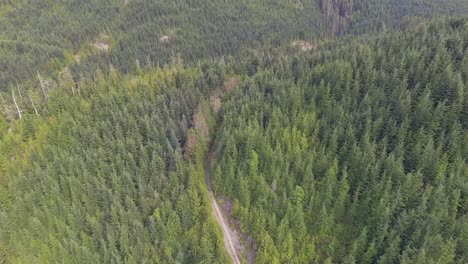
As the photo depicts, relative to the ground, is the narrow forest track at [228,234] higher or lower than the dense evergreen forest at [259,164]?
lower

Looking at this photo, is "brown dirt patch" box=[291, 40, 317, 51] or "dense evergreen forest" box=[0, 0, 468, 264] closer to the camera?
"dense evergreen forest" box=[0, 0, 468, 264]

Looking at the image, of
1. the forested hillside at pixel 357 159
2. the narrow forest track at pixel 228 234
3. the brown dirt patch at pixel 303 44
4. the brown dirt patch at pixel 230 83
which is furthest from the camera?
the brown dirt patch at pixel 303 44

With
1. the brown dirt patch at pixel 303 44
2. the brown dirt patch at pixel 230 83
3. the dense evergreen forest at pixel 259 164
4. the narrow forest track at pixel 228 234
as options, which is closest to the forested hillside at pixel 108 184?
the dense evergreen forest at pixel 259 164

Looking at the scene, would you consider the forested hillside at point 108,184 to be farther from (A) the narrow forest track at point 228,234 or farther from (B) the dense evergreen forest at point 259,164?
(A) the narrow forest track at point 228,234

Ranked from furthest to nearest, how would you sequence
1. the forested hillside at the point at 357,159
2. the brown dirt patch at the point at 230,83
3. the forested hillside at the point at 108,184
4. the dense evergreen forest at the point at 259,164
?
1. the brown dirt patch at the point at 230,83
2. the forested hillside at the point at 108,184
3. the dense evergreen forest at the point at 259,164
4. the forested hillside at the point at 357,159

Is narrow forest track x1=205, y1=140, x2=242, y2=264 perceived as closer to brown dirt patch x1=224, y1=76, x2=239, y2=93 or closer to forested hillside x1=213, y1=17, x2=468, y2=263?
forested hillside x1=213, y1=17, x2=468, y2=263

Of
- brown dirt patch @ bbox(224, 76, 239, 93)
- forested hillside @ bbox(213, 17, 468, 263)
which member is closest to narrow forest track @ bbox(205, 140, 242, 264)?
forested hillside @ bbox(213, 17, 468, 263)

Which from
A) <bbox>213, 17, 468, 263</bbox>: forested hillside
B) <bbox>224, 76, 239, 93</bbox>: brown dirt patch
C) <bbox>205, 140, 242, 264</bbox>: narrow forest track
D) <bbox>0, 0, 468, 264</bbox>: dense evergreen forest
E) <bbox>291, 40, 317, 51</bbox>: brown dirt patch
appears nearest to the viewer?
<bbox>213, 17, 468, 263</bbox>: forested hillside

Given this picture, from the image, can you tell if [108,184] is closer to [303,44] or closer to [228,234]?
[228,234]
